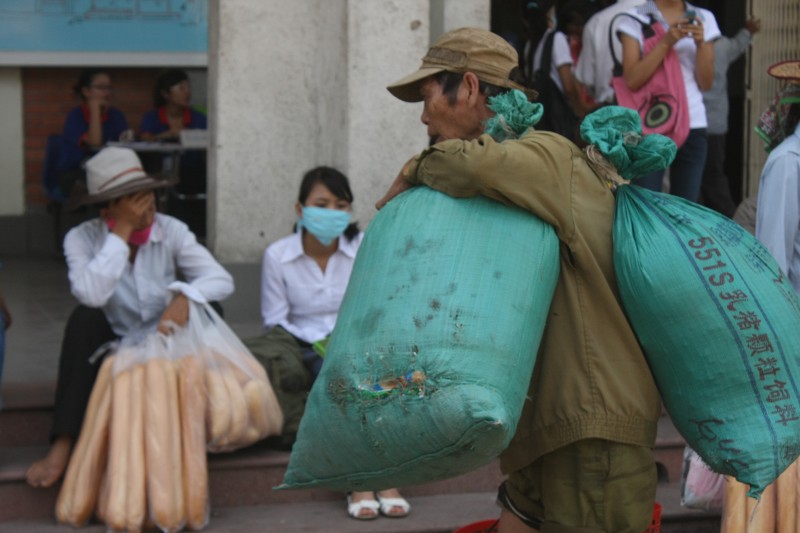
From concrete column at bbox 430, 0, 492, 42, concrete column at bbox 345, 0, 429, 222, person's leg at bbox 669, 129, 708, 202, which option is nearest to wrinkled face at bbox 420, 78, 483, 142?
concrete column at bbox 345, 0, 429, 222

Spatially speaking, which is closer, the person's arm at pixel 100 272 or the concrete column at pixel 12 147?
the person's arm at pixel 100 272

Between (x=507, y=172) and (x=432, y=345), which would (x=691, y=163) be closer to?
(x=507, y=172)

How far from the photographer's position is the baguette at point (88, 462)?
5023mm

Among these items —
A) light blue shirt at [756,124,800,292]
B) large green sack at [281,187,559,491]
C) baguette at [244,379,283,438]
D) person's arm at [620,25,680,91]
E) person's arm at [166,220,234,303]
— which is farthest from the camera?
person's arm at [620,25,680,91]

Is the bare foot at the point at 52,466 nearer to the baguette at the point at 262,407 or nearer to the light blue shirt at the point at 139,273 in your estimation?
the light blue shirt at the point at 139,273

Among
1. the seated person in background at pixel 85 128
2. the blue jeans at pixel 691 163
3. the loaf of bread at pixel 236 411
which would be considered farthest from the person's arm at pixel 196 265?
the seated person in background at pixel 85 128

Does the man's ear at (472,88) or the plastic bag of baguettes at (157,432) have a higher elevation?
the man's ear at (472,88)

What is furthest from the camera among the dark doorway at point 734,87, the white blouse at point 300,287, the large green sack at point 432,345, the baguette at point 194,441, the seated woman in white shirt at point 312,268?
the dark doorway at point 734,87

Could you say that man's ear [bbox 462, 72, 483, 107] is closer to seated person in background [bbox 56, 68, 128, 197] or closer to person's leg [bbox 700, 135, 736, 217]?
person's leg [bbox 700, 135, 736, 217]

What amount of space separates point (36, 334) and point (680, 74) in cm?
356

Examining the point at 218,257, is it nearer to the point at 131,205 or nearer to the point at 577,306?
the point at 131,205

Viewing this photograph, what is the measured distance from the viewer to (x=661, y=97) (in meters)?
6.29

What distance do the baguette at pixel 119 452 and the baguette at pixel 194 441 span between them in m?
0.22

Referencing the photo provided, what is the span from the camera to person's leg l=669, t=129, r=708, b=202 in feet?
21.7
